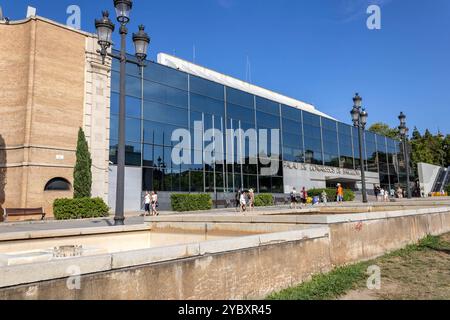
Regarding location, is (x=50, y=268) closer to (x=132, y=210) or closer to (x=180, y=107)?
(x=132, y=210)

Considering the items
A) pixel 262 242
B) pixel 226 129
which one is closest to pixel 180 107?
pixel 226 129

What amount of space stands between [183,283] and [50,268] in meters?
1.52

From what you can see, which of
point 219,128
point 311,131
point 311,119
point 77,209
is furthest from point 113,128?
point 311,119

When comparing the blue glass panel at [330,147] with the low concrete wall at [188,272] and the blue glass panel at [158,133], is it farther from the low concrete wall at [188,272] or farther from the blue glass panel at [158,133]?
the low concrete wall at [188,272]

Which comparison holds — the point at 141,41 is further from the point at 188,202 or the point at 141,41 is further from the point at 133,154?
the point at 133,154

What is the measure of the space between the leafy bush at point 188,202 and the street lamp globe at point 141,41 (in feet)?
54.3

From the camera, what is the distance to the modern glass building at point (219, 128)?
2967 cm

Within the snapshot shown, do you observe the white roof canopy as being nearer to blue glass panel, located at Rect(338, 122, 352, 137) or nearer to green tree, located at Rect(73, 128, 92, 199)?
blue glass panel, located at Rect(338, 122, 352, 137)

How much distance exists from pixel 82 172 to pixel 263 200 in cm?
1699

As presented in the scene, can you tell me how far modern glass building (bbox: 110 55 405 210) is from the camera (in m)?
29.7

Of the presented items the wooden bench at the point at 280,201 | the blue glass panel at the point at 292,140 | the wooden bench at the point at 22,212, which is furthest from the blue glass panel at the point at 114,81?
the blue glass panel at the point at 292,140

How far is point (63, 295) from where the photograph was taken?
11.8ft
